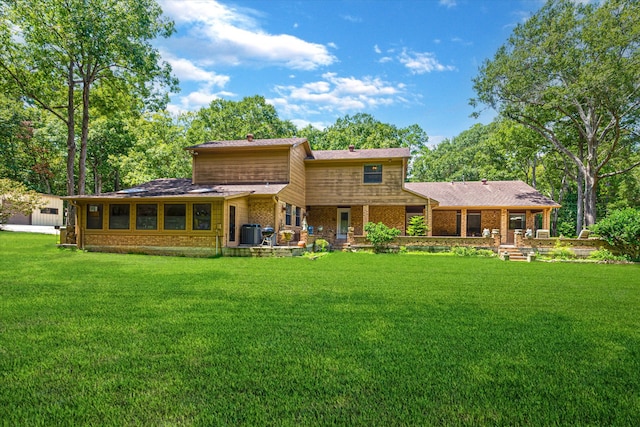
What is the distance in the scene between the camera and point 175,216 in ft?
46.6

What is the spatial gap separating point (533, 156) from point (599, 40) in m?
11.8

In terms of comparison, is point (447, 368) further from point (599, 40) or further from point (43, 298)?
point (599, 40)

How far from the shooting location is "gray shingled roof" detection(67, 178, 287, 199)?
14195 millimetres

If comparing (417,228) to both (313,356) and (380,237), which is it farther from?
(313,356)

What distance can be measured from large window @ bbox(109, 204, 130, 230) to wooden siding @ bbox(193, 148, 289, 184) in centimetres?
421

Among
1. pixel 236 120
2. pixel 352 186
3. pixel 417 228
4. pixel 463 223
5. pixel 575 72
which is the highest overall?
pixel 236 120

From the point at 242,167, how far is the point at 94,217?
6.94m

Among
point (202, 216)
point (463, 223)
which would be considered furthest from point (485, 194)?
point (202, 216)

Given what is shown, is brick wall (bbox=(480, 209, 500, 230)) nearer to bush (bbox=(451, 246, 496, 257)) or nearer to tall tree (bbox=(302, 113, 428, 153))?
bush (bbox=(451, 246, 496, 257))

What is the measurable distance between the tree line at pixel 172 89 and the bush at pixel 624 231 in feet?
25.5

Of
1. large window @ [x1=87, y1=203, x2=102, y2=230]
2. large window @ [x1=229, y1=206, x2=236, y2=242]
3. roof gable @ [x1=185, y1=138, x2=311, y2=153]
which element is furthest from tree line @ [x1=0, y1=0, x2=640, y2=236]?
large window @ [x1=229, y1=206, x2=236, y2=242]

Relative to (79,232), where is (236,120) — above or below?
above

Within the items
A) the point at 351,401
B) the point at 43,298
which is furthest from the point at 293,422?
the point at 43,298

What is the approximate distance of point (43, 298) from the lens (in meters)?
5.62
